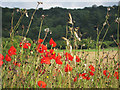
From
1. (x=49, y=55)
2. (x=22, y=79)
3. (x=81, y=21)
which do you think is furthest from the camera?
(x=81, y=21)

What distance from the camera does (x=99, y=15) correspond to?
2.68 m

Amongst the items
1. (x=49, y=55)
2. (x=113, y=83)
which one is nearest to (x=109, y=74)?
(x=113, y=83)

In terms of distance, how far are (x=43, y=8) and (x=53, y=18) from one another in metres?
Result: 0.33

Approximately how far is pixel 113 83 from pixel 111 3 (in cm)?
110

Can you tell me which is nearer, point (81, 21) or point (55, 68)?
point (55, 68)

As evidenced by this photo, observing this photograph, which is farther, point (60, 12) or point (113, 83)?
point (60, 12)

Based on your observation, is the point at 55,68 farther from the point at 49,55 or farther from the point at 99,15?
the point at 99,15

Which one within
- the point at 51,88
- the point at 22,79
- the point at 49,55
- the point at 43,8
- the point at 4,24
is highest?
the point at 43,8

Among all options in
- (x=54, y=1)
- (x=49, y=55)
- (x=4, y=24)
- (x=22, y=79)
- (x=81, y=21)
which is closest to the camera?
(x=22, y=79)

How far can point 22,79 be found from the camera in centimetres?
174

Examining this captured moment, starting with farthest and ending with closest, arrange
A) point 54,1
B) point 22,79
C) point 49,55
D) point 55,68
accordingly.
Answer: point 54,1 → point 55,68 → point 49,55 → point 22,79

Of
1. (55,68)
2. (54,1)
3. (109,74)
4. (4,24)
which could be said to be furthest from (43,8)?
(109,74)

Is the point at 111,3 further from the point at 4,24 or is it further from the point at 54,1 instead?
the point at 4,24

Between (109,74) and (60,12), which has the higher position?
(60,12)
